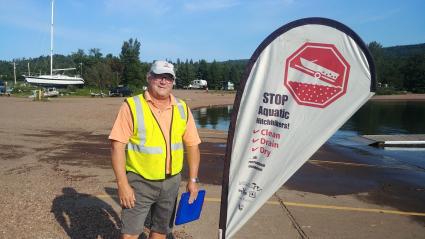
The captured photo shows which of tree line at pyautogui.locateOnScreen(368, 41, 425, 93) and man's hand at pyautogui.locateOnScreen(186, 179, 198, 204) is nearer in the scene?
man's hand at pyautogui.locateOnScreen(186, 179, 198, 204)

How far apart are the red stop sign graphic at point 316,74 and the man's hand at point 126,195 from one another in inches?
59.6

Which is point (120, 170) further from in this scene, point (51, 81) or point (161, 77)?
point (51, 81)

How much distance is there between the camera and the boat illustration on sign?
111 inches

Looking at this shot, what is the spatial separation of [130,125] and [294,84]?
1349mm

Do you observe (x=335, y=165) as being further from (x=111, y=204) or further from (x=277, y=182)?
(x=277, y=182)

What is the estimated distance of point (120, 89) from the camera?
62.4 m

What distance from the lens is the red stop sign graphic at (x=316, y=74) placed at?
9.14ft

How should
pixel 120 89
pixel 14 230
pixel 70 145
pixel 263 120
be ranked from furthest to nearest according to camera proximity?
pixel 120 89 → pixel 70 145 → pixel 14 230 → pixel 263 120

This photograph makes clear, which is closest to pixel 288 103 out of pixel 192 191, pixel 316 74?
pixel 316 74

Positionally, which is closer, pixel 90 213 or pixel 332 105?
pixel 332 105

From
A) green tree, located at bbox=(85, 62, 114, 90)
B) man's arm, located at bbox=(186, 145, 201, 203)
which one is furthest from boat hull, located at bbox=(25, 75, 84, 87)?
man's arm, located at bbox=(186, 145, 201, 203)

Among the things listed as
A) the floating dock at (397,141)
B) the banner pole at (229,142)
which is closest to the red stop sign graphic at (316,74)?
the banner pole at (229,142)

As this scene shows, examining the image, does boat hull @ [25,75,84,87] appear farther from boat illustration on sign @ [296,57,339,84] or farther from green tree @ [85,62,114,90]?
boat illustration on sign @ [296,57,339,84]

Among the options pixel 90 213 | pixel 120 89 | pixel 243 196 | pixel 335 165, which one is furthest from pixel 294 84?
pixel 120 89
